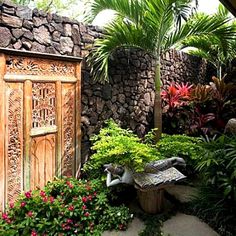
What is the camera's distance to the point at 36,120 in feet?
12.0

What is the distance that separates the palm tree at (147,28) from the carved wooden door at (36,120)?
0.51 m

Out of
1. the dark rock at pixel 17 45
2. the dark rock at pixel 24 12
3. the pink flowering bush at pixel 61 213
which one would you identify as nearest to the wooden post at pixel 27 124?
the pink flowering bush at pixel 61 213

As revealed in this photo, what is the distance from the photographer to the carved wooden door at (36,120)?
3.32 meters

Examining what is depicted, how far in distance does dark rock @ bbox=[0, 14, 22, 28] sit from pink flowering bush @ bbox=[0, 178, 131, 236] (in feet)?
6.45

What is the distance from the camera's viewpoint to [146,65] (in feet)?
18.3

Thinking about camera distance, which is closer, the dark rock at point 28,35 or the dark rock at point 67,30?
the dark rock at point 28,35

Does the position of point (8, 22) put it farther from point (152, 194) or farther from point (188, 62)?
point (188, 62)

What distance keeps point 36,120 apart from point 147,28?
2.30 m

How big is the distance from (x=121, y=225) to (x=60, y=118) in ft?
5.27

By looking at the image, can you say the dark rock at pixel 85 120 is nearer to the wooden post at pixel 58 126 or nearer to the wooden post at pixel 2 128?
the wooden post at pixel 58 126

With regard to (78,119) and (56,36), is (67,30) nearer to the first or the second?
(56,36)

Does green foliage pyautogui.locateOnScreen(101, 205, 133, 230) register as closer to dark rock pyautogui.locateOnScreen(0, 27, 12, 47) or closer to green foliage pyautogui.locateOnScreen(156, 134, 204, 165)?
green foliage pyautogui.locateOnScreen(156, 134, 204, 165)

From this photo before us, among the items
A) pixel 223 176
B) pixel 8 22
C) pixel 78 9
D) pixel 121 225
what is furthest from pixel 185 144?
pixel 78 9

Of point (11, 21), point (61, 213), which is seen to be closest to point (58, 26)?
point (11, 21)
